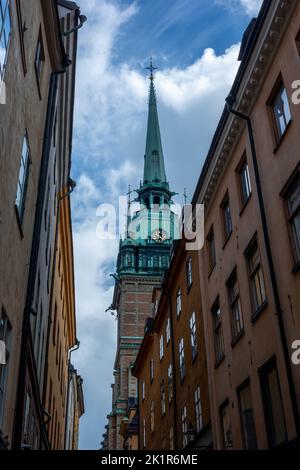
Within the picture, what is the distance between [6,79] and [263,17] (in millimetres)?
6525

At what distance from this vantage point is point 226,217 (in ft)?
60.0

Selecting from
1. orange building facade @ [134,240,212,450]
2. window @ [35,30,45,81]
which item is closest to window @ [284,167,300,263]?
window @ [35,30,45,81]

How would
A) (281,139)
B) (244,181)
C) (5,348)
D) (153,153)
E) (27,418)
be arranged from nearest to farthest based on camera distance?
(5,348) < (281,139) < (244,181) < (27,418) < (153,153)

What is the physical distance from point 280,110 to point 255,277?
14.3ft

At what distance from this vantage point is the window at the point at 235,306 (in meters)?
16.0

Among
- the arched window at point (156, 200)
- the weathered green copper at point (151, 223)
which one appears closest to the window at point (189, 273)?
the weathered green copper at point (151, 223)

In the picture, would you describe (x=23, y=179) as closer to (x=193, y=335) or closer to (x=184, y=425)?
(x=193, y=335)

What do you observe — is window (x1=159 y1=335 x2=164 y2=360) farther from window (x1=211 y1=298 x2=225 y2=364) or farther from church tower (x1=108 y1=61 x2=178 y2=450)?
church tower (x1=108 y1=61 x2=178 y2=450)

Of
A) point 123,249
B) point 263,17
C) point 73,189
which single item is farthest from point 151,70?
point 263,17

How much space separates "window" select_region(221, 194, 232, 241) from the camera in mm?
17812

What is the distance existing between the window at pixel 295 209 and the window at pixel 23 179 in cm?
618

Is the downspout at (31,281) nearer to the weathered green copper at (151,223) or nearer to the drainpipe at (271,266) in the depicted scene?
the drainpipe at (271,266)

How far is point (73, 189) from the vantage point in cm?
2641

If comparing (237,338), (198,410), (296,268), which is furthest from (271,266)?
(198,410)
